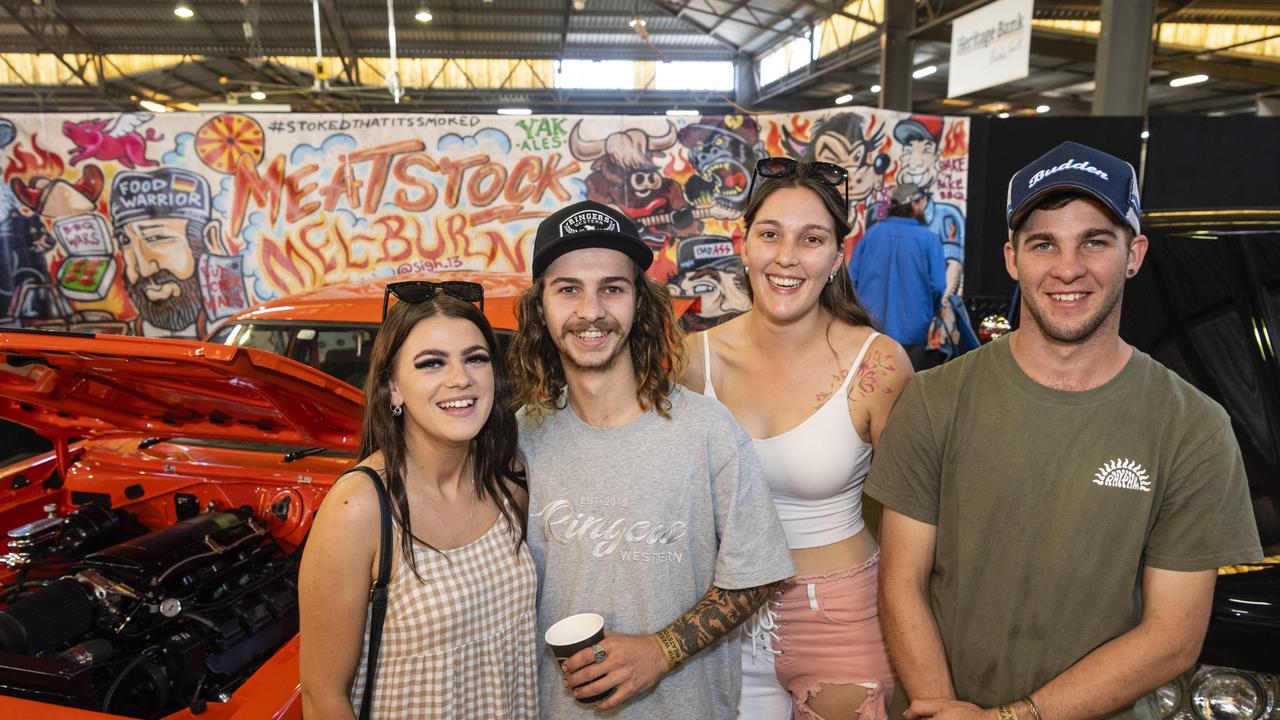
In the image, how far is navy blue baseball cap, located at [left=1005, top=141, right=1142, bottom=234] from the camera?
162 cm

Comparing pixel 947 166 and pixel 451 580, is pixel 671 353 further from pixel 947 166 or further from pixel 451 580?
pixel 947 166

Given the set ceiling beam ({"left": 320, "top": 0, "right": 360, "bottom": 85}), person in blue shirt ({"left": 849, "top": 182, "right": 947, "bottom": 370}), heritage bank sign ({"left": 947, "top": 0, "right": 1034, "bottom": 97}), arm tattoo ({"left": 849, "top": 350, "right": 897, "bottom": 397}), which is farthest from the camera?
ceiling beam ({"left": 320, "top": 0, "right": 360, "bottom": 85})

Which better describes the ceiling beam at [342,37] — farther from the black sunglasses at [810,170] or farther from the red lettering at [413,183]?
the black sunglasses at [810,170]

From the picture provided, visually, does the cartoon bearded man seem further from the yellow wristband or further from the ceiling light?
the ceiling light

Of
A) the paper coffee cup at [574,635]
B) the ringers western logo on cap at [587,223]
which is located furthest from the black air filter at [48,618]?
the ringers western logo on cap at [587,223]

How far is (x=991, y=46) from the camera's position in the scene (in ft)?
28.4

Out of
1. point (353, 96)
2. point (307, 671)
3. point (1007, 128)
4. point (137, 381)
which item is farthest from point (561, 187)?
point (353, 96)

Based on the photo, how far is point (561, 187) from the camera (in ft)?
28.1

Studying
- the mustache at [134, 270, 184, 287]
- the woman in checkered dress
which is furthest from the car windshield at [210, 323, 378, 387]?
→ the mustache at [134, 270, 184, 287]

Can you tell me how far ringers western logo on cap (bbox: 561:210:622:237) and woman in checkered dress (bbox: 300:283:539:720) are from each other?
0.32 metres

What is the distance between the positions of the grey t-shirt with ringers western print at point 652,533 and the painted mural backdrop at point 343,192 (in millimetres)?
6723

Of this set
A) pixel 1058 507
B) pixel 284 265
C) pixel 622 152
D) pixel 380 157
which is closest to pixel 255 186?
pixel 284 265

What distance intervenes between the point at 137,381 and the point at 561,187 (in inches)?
252

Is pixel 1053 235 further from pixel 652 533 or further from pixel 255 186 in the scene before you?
pixel 255 186
